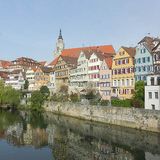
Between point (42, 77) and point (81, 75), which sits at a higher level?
point (42, 77)

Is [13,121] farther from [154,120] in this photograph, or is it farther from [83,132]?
[154,120]

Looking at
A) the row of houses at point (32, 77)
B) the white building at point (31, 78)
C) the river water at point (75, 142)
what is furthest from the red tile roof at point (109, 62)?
the white building at point (31, 78)

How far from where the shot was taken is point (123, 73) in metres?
64.6

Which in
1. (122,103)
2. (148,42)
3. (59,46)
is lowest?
(122,103)

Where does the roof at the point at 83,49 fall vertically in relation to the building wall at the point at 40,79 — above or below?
above

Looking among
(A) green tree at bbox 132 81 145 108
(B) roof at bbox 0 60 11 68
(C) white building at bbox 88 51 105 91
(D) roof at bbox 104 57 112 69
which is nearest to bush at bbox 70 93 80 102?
(C) white building at bbox 88 51 105 91

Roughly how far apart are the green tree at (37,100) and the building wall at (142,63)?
83.3 ft

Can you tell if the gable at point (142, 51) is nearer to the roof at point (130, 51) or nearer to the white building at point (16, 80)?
the roof at point (130, 51)

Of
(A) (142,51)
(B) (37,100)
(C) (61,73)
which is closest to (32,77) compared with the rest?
(C) (61,73)

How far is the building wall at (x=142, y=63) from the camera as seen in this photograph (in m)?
→ 57.2

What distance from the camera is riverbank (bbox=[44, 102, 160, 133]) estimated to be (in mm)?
42850

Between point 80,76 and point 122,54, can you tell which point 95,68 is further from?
point 122,54

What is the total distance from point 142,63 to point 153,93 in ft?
41.4

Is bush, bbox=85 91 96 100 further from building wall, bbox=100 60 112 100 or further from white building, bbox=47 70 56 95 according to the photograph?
white building, bbox=47 70 56 95
